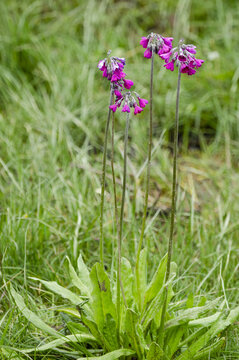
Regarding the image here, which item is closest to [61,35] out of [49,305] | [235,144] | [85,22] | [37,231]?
[85,22]

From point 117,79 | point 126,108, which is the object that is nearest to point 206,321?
point 126,108

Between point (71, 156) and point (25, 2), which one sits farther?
point (25, 2)

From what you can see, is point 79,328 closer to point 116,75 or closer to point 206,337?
point 206,337

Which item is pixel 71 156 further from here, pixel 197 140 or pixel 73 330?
pixel 73 330

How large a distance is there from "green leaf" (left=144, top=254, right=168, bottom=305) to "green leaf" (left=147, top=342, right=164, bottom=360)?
11.0 inches

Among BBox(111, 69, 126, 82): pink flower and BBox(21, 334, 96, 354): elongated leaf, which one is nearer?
BBox(111, 69, 126, 82): pink flower

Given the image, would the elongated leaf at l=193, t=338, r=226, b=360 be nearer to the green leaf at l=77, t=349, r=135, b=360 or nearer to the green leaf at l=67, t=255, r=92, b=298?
the green leaf at l=77, t=349, r=135, b=360

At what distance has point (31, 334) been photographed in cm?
217

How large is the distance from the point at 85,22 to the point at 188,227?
3418 mm

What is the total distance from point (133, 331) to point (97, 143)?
8.87 ft

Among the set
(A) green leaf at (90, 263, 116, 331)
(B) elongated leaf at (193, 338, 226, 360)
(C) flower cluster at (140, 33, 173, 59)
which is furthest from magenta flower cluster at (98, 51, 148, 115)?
(B) elongated leaf at (193, 338, 226, 360)

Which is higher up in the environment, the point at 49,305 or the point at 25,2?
the point at 25,2

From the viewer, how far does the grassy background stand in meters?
2.80

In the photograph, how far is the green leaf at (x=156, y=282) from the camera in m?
2.11
